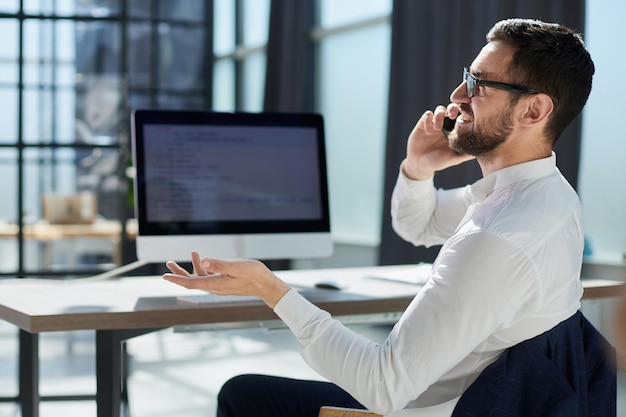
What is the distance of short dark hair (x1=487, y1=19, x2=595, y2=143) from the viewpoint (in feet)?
5.08

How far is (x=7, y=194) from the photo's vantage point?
6.50 metres

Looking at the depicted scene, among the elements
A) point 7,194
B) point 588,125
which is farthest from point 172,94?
point 588,125

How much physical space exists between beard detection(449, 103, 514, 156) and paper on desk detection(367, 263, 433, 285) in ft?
2.44

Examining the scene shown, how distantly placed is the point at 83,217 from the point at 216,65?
2.42m

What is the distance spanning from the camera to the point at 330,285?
2264 millimetres

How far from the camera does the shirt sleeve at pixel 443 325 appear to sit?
136 cm

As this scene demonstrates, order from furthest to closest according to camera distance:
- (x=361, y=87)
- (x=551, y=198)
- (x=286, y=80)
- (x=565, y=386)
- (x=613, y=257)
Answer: (x=286, y=80) < (x=361, y=87) < (x=613, y=257) < (x=551, y=198) < (x=565, y=386)

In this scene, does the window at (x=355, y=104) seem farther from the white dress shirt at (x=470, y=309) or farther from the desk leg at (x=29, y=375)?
the white dress shirt at (x=470, y=309)

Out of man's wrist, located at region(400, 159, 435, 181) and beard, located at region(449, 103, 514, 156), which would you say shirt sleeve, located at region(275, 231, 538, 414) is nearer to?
beard, located at region(449, 103, 514, 156)

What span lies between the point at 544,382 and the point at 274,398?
0.67 metres

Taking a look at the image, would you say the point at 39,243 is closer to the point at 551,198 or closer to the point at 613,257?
the point at 613,257

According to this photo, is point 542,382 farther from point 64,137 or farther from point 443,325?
point 64,137

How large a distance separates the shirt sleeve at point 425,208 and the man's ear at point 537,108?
0.73 m

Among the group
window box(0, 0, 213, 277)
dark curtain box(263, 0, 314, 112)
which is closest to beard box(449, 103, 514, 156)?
window box(0, 0, 213, 277)
